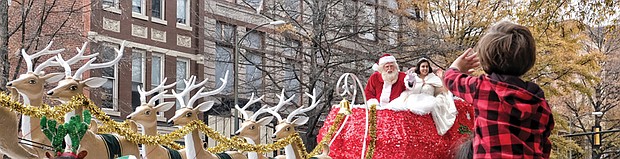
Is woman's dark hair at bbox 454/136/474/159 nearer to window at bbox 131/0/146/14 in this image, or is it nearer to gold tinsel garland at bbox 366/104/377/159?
gold tinsel garland at bbox 366/104/377/159

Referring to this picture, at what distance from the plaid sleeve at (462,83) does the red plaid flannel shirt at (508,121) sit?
0.02 m

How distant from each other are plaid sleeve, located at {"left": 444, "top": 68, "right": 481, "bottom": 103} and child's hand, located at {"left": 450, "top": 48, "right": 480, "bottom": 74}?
0.11 ft

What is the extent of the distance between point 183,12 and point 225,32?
2870 mm

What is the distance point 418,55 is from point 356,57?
169 cm

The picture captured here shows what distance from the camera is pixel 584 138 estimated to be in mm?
47156

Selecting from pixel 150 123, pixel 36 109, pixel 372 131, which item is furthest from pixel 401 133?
pixel 36 109

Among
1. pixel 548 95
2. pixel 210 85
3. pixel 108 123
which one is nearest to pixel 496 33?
pixel 108 123

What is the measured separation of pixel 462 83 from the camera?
4.43 metres

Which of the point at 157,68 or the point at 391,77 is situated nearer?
the point at 391,77

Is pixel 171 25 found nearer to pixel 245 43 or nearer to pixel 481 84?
pixel 245 43

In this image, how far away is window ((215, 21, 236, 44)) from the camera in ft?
87.1

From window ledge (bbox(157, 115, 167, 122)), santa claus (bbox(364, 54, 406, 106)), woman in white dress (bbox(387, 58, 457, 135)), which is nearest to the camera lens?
woman in white dress (bbox(387, 58, 457, 135))

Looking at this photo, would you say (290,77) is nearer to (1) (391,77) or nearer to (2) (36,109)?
(1) (391,77)

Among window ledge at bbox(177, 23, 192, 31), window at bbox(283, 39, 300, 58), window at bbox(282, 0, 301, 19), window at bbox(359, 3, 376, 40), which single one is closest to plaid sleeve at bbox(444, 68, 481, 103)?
window at bbox(359, 3, 376, 40)
